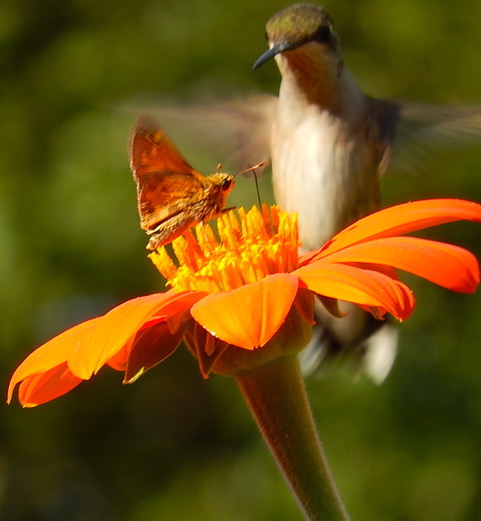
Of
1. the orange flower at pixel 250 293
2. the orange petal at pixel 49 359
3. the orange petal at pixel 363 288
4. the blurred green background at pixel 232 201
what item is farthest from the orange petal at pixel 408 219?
the blurred green background at pixel 232 201

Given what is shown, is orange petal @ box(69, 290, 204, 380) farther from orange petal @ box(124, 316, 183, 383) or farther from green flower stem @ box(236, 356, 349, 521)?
green flower stem @ box(236, 356, 349, 521)

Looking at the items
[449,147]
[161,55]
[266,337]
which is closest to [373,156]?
[449,147]

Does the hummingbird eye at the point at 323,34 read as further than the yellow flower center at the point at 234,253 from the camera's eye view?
Yes

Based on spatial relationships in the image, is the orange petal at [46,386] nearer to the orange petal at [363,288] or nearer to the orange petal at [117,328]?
the orange petal at [117,328]

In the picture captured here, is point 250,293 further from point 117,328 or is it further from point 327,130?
point 327,130

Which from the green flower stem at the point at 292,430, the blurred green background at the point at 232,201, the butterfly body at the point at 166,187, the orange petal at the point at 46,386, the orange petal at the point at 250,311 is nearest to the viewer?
the orange petal at the point at 250,311

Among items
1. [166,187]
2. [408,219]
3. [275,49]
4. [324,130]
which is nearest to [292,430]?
[408,219]

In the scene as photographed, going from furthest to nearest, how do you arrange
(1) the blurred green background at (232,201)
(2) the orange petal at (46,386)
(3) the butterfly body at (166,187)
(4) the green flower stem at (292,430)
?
(1) the blurred green background at (232,201) → (3) the butterfly body at (166,187) → (2) the orange petal at (46,386) → (4) the green flower stem at (292,430)
